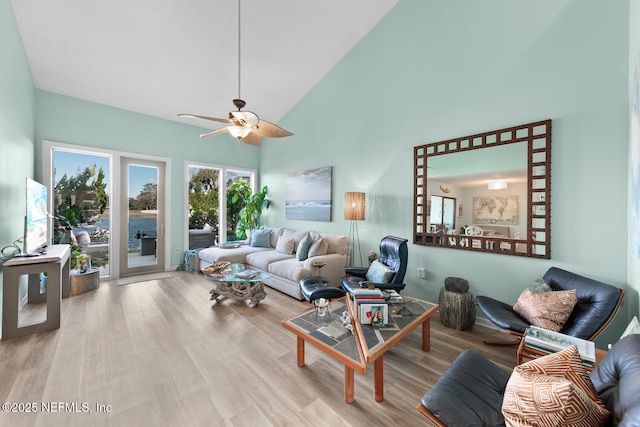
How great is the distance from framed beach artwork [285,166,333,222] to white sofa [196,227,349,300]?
433 millimetres

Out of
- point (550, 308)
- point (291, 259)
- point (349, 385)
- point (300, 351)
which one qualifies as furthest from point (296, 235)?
point (550, 308)

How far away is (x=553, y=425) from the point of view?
33.6 inches

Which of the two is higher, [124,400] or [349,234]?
[349,234]

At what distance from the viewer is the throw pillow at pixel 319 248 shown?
400cm

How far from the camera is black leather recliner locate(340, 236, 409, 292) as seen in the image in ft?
9.53

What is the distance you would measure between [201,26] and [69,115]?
2847mm

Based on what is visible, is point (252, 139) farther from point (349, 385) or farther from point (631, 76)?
point (631, 76)

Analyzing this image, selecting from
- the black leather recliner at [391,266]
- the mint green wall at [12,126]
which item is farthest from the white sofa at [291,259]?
the mint green wall at [12,126]

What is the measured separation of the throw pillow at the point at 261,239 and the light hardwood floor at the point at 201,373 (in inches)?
88.4

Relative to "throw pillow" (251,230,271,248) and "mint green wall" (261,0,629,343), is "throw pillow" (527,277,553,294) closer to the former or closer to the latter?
"mint green wall" (261,0,629,343)

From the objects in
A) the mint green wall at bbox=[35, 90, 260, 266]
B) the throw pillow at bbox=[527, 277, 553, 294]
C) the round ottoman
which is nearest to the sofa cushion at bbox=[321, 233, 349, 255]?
the round ottoman

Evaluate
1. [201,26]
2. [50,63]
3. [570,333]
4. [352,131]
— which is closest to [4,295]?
[50,63]

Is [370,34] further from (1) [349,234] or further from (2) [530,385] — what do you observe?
(2) [530,385]

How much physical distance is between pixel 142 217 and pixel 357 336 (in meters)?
4.92
